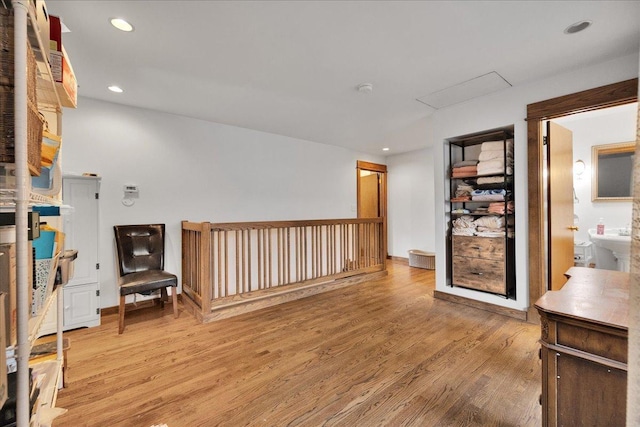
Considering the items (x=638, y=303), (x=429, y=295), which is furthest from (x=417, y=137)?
(x=638, y=303)

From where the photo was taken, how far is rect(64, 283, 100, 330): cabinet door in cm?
277

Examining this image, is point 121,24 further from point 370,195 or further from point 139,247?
point 370,195

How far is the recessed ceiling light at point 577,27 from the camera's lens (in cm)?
193

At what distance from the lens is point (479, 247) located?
127 inches

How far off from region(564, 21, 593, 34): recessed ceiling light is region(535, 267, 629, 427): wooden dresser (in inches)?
72.8

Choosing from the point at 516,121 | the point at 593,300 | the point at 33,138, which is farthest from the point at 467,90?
the point at 33,138

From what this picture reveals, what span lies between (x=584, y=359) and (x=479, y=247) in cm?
229

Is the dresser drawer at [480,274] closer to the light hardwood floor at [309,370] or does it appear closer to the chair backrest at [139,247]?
the light hardwood floor at [309,370]

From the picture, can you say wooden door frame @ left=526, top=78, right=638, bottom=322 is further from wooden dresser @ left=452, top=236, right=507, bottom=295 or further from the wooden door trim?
the wooden door trim

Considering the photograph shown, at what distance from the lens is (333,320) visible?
9.74ft

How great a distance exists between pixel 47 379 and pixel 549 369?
2.32 metres

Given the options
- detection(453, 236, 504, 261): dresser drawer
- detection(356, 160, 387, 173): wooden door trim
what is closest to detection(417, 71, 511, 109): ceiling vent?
detection(453, 236, 504, 261): dresser drawer

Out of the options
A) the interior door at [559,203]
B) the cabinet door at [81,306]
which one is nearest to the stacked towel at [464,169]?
the interior door at [559,203]

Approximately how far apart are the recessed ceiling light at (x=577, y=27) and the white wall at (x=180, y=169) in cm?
367
